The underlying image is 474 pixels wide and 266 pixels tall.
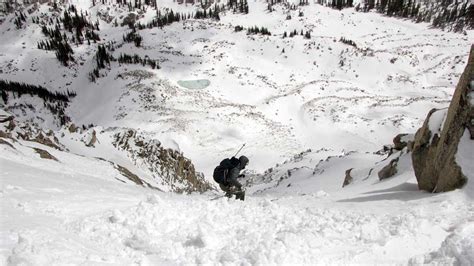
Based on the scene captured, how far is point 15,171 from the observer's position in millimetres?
8844

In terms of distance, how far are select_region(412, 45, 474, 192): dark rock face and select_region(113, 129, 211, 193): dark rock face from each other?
14311 mm

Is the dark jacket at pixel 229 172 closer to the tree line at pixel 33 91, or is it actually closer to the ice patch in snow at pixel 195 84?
the ice patch in snow at pixel 195 84

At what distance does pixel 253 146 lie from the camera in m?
28.3

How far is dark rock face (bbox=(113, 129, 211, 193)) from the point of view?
2092cm

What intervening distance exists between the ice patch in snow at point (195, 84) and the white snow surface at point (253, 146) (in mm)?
669

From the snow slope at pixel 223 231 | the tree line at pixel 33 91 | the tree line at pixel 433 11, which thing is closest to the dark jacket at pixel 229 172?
the snow slope at pixel 223 231

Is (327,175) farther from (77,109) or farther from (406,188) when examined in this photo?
(77,109)

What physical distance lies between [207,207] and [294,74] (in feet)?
109

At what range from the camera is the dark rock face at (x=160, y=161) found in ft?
68.6

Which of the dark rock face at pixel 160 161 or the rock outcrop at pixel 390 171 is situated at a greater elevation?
the rock outcrop at pixel 390 171

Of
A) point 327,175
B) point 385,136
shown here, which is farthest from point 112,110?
point 385,136

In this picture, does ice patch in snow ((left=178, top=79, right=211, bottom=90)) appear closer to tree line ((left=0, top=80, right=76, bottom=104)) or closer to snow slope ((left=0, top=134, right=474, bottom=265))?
tree line ((left=0, top=80, right=76, bottom=104))

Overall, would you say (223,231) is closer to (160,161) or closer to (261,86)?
(160,161)

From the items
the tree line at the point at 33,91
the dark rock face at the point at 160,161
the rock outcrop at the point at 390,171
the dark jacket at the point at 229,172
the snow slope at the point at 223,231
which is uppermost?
the snow slope at the point at 223,231
